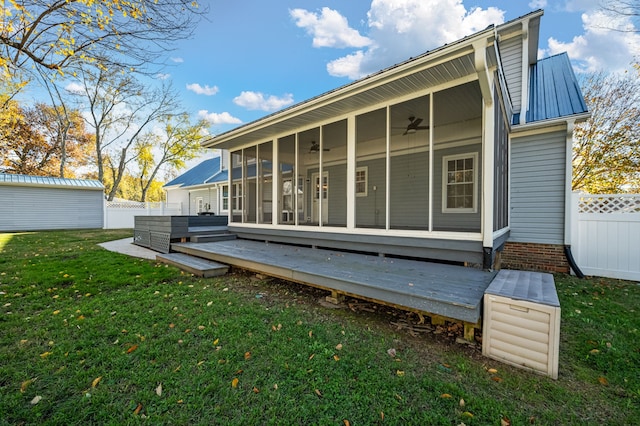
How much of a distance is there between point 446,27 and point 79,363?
12.9 m

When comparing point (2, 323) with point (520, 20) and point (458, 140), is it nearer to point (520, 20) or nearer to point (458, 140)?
point (458, 140)

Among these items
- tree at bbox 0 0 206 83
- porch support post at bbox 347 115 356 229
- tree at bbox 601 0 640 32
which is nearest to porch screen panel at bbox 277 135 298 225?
porch support post at bbox 347 115 356 229

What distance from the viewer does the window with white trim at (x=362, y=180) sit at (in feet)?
28.6

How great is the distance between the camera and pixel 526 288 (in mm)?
2727

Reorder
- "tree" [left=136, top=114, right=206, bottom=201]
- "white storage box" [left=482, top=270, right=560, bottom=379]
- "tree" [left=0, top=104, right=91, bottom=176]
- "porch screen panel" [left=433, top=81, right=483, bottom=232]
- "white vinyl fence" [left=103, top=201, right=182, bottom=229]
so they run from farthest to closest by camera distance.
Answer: "tree" [left=136, top=114, right=206, bottom=201] → "tree" [left=0, top=104, right=91, bottom=176] → "white vinyl fence" [left=103, top=201, right=182, bottom=229] → "porch screen panel" [left=433, top=81, right=483, bottom=232] → "white storage box" [left=482, top=270, right=560, bottom=379]

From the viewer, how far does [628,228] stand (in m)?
5.38

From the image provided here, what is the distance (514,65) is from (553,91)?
1.18 metres

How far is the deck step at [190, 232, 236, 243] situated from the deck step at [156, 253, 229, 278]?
794 mm

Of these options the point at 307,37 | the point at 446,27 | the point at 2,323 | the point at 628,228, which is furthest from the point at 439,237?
the point at 307,37

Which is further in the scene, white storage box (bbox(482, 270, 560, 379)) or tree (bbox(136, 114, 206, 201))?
tree (bbox(136, 114, 206, 201))

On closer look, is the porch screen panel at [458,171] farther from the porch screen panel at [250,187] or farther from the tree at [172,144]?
the tree at [172,144]

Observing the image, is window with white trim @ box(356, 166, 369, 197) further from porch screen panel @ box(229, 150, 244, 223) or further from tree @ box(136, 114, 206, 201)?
tree @ box(136, 114, 206, 201)

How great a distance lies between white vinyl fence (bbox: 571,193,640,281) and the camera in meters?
5.35

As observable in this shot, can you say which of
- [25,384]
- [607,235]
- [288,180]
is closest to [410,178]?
[607,235]
